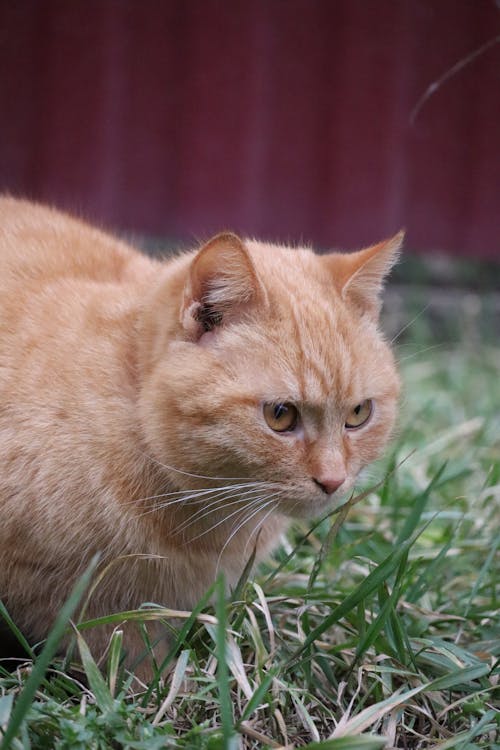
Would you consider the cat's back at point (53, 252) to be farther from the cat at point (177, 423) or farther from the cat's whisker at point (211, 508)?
the cat's whisker at point (211, 508)

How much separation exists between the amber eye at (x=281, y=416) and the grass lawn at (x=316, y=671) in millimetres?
283

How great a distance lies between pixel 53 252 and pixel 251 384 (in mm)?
701

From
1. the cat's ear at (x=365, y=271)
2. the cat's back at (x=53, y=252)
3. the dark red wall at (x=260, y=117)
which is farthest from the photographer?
the dark red wall at (x=260, y=117)

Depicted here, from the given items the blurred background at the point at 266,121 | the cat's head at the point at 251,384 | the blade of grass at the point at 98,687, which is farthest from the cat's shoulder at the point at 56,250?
the blurred background at the point at 266,121

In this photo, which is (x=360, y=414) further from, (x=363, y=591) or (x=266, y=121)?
(x=266, y=121)

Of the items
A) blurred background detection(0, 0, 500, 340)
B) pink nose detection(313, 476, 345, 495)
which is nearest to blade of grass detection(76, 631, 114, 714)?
pink nose detection(313, 476, 345, 495)

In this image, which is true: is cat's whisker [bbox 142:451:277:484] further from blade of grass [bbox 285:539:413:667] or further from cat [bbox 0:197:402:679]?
blade of grass [bbox 285:539:413:667]

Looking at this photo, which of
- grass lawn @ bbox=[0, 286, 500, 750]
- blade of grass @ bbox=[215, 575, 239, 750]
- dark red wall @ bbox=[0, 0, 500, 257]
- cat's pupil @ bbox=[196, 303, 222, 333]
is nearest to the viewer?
blade of grass @ bbox=[215, 575, 239, 750]

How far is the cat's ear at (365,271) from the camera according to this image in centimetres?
188

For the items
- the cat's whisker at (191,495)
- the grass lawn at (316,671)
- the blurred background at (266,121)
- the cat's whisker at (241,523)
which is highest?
the blurred background at (266,121)

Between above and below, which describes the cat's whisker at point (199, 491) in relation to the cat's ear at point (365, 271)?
below

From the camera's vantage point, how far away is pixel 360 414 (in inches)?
72.7

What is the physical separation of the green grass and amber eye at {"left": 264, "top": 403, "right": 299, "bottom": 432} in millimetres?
290

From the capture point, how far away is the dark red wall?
4227 mm
